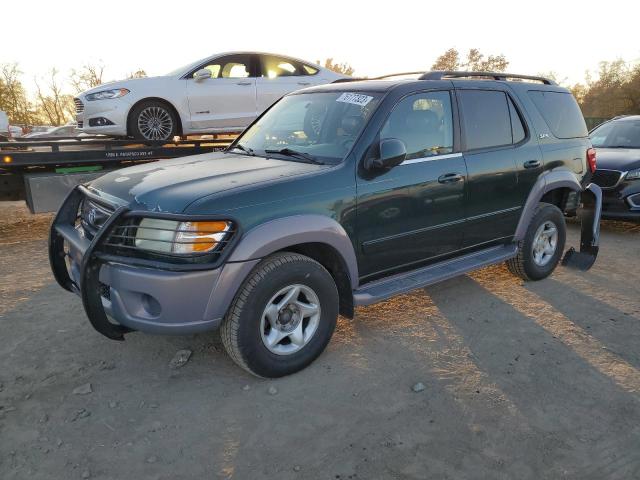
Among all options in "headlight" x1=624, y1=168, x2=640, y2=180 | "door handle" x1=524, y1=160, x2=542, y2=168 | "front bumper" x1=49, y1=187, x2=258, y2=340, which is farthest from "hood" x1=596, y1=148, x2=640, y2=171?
"front bumper" x1=49, y1=187, x2=258, y2=340

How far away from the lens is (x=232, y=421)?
105 inches

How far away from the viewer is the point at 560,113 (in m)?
4.75

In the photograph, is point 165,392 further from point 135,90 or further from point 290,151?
point 135,90

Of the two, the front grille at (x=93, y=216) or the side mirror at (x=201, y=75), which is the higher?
the side mirror at (x=201, y=75)

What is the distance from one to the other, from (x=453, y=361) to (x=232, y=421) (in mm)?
1547

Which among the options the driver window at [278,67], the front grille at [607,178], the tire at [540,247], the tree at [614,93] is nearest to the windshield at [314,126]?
the tire at [540,247]

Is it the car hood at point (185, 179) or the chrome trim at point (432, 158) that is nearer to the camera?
the car hood at point (185, 179)

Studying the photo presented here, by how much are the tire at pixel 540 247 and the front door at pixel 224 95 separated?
15.5 ft

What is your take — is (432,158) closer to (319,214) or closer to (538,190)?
(319,214)

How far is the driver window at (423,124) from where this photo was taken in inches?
137

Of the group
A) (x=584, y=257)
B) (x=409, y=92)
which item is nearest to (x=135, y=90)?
(x=409, y=92)

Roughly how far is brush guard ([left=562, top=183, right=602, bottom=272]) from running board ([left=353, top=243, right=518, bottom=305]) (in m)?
1.14

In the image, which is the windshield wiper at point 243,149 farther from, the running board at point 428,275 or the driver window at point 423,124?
the running board at point 428,275

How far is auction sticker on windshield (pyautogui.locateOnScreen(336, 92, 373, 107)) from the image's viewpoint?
353cm
